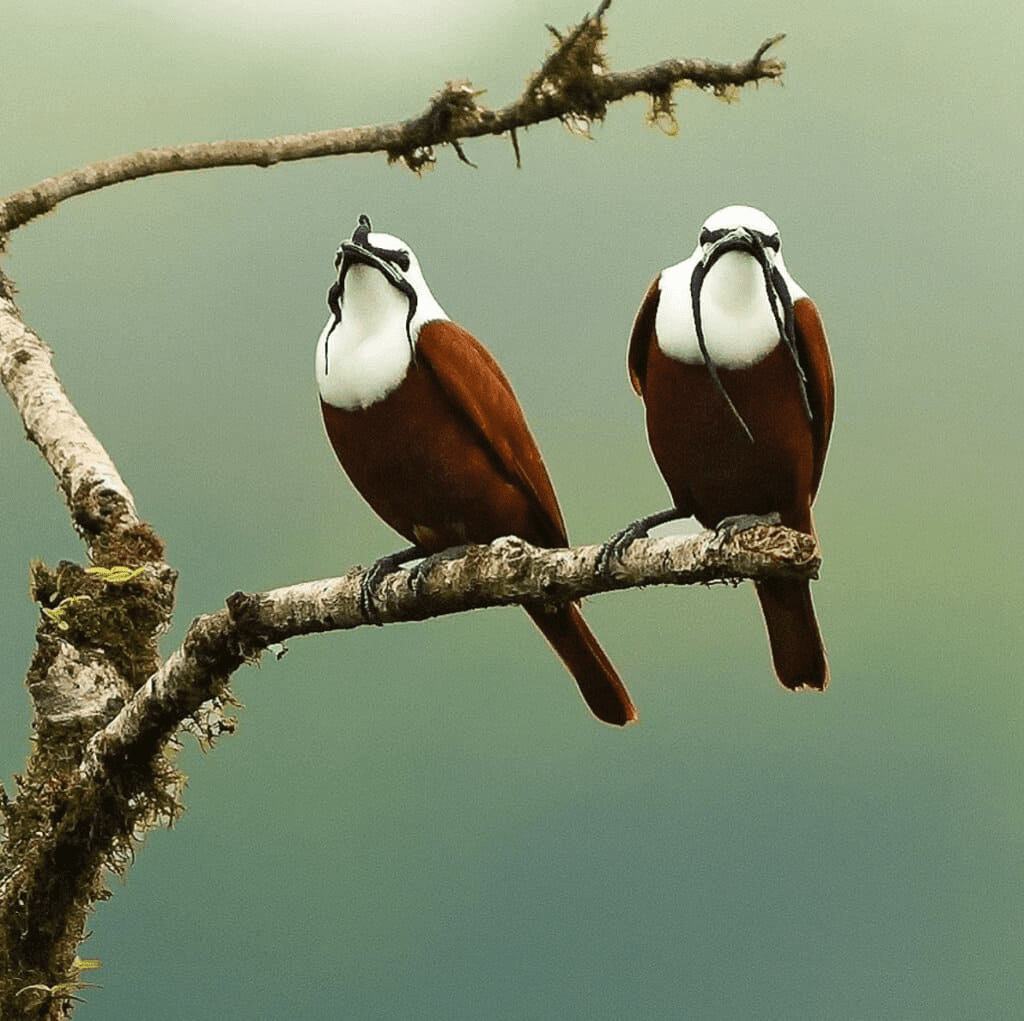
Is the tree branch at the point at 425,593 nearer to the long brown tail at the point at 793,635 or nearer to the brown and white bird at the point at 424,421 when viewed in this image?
the brown and white bird at the point at 424,421

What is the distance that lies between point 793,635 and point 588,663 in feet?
1.36

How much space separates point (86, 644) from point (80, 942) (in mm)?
603

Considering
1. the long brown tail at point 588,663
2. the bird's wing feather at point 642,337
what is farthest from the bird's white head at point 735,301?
the long brown tail at point 588,663

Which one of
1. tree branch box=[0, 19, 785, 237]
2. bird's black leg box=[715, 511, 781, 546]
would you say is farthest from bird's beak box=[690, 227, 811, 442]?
tree branch box=[0, 19, 785, 237]

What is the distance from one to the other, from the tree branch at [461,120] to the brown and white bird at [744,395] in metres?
1.14

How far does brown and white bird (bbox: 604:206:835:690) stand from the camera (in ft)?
8.43

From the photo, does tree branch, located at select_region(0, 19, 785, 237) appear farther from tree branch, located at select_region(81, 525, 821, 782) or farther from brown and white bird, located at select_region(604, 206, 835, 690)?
tree branch, located at select_region(81, 525, 821, 782)

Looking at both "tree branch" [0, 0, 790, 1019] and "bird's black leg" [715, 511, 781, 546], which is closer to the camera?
"bird's black leg" [715, 511, 781, 546]

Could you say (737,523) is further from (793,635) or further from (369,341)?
(369,341)

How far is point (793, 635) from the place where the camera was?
2.69m

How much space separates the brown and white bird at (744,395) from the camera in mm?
2570

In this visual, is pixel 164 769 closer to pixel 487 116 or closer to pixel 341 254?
pixel 341 254

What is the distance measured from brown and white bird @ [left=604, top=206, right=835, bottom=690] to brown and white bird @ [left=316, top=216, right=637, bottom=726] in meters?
0.31

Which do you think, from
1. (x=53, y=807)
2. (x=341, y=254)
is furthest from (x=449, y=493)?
(x=53, y=807)
